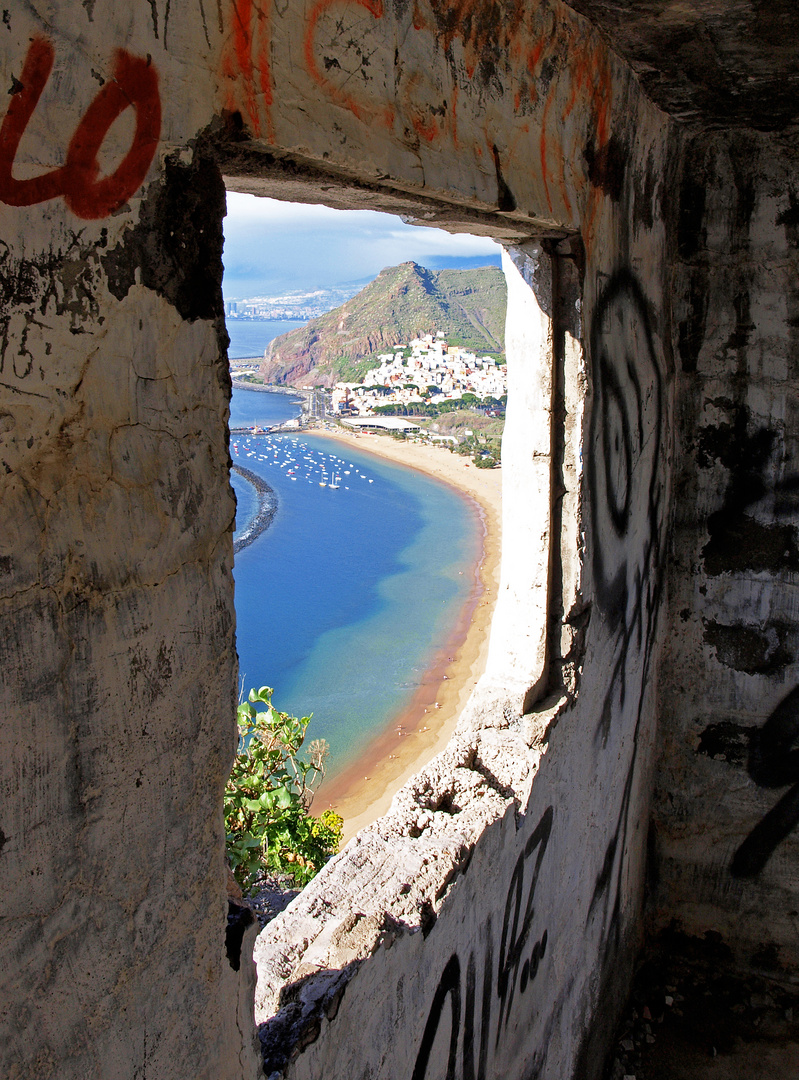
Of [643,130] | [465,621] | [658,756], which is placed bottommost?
Result: [465,621]

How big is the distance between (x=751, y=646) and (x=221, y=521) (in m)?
3.34

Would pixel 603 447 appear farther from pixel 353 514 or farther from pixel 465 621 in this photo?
pixel 353 514

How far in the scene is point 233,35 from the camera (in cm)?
117

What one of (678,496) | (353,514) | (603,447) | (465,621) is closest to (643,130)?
(603,447)

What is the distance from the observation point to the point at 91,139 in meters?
A: 0.98

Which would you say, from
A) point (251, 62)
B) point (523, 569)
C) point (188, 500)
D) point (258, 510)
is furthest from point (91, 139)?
point (258, 510)

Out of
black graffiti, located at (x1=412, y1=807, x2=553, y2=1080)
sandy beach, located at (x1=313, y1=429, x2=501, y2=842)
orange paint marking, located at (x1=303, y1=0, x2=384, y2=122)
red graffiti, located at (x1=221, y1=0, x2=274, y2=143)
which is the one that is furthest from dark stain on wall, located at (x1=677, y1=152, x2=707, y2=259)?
sandy beach, located at (x1=313, y1=429, x2=501, y2=842)

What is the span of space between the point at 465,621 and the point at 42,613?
19365mm

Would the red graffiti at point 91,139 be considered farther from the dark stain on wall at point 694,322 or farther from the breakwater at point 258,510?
the breakwater at point 258,510

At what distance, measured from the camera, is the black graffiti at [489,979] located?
6.99 ft

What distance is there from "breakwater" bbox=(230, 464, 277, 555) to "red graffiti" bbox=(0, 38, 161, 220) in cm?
2366

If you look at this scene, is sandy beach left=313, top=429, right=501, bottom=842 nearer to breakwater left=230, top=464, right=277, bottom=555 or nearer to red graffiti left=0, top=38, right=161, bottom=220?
red graffiti left=0, top=38, right=161, bottom=220

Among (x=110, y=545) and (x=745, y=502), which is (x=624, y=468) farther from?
(x=110, y=545)

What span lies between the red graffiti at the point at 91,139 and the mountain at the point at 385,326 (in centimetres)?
5553
